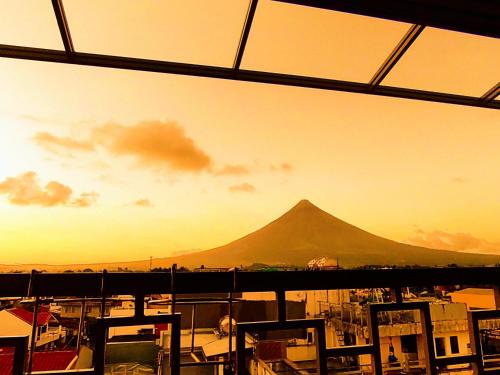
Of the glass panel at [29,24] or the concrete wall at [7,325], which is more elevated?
the glass panel at [29,24]

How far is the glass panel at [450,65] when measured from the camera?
5.27 ft

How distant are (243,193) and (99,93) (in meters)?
4.92

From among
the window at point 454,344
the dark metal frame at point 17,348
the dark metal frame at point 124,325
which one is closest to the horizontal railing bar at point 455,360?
the dark metal frame at point 124,325

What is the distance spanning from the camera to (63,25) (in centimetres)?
127

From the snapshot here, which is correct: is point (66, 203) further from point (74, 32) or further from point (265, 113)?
point (74, 32)

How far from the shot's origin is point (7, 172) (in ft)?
14.7

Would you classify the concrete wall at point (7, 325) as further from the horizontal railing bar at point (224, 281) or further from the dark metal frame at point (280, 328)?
the dark metal frame at point (280, 328)

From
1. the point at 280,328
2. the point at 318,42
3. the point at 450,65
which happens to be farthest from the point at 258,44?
the point at 280,328

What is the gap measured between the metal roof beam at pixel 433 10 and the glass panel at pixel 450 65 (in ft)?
1.39

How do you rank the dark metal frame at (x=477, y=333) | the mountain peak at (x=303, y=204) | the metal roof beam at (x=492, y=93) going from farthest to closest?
the mountain peak at (x=303, y=204), the metal roof beam at (x=492, y=93), the dark metal frame at (x=477, y=333)

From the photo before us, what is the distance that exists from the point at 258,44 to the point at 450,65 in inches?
39.3

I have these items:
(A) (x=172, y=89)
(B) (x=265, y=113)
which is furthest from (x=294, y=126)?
(A) (x=172, y=89)

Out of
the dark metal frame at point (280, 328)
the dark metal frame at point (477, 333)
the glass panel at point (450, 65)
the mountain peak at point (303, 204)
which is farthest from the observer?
the mountain peak at point (303, 204)

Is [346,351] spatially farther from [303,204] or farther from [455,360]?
[303,204]
